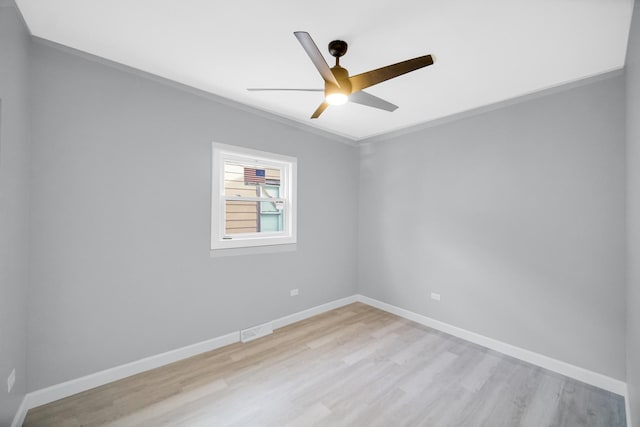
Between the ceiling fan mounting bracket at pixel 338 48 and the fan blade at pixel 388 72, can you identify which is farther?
the ceiling fan mounting bracket at pixel 338 48

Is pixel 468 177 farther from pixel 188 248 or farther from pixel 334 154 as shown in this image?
pixel 188 248

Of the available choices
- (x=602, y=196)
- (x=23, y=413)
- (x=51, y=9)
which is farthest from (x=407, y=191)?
(x=23, y=413)

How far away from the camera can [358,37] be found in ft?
6.00

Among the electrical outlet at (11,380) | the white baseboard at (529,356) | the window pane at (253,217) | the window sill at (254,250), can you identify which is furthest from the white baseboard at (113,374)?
the white baseboard at (529,356)

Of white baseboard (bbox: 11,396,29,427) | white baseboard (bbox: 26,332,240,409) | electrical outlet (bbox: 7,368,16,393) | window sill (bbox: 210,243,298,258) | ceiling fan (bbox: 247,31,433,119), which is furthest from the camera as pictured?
window sill (bbox: 210,243,298,258)

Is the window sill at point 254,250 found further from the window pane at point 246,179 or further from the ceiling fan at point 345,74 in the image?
the ceiling fan at point 345,74

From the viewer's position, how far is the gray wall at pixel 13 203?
1483 millimetres

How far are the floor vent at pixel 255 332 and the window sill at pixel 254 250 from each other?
2.92 ft

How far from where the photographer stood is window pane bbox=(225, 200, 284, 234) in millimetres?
3082

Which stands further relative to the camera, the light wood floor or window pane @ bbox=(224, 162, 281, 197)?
window pane @ bbox=(224, 162, 281, 197)

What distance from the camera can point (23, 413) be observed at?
1795 millimetres

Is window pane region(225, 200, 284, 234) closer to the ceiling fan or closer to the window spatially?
the window

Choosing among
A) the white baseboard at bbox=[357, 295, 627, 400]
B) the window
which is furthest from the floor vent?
the white baseboard at bbox=[357, 295, 627, 400]

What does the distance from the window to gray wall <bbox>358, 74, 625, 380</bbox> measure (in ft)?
5.39
